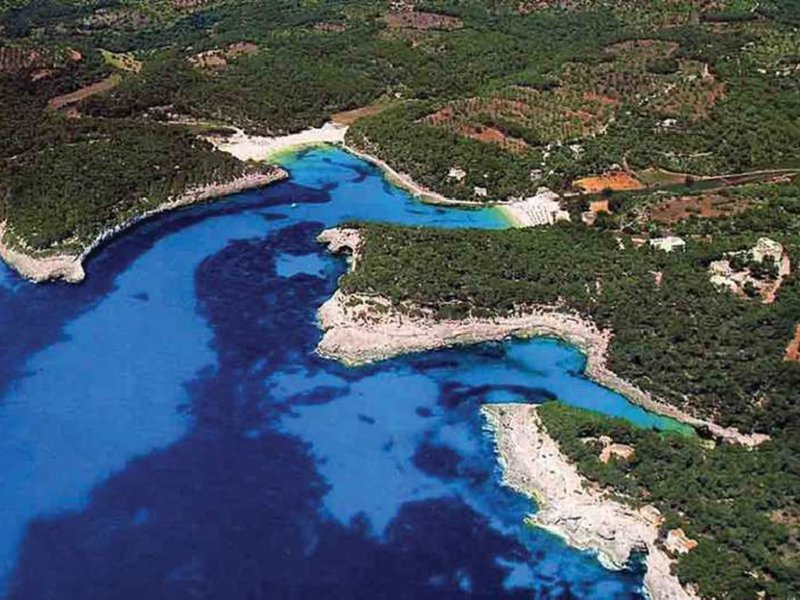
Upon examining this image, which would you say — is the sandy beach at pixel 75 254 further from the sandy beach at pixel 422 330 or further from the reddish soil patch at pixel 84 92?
the reddish soil patch at pixel 84 92

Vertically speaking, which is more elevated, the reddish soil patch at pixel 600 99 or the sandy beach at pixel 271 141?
the reddish soil patch at pixel 600 99

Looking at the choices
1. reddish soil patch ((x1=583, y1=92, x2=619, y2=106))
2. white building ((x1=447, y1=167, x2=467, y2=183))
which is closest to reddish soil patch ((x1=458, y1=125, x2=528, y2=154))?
white building ((x1=447, y1=167, x2=467, y2=183))

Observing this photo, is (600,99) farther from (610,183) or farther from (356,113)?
(356,113)

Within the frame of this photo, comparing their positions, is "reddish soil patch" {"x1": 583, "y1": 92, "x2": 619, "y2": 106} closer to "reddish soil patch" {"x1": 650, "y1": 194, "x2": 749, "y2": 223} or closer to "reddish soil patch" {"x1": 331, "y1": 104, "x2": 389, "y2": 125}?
"reddish soil patch" {"x1": 650, "y1": 194, "x2": 749, "y2": 223}

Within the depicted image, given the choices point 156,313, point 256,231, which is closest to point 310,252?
point 256,231

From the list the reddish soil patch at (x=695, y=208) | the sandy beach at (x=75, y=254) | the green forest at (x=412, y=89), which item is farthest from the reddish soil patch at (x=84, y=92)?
the reddish soil patch at (x=695, y=208)

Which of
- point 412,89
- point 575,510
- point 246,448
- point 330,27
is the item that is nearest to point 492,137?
point 412,89
